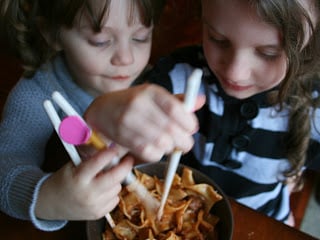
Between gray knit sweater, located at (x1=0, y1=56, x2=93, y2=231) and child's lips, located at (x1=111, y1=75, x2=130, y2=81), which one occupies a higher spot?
Result: child's lips, located at (x1=111, y1=75, x2=130, y2=81)

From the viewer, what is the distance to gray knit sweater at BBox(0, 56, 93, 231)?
0.61 meters

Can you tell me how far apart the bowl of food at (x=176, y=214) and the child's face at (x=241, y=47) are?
19 cm

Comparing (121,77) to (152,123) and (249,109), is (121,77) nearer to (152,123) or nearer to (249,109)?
(249,109)

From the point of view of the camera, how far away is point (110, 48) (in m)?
0.74

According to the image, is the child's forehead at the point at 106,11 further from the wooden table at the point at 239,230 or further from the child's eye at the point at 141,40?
the wooden table at the point at 239,230

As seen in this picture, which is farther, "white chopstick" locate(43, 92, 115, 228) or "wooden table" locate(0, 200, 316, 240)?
"wooden table" locate(0, 200, 316, 240)

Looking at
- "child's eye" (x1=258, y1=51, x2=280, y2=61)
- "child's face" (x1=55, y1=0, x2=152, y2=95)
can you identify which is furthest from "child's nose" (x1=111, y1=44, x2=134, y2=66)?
"child's eye" (x1=258, y1=51, x2=280, y2=61)

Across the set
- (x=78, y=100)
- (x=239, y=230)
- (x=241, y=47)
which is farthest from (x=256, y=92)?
(x=78, y=100)

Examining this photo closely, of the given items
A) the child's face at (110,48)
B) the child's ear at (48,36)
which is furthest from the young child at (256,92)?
the child's ear at (48,36)

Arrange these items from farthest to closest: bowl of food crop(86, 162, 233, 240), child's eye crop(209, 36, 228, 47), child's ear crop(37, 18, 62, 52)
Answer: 1. child's ear crop(37, 18, 62, 52)
2. child's eye crop(209, 36, 228, 47)
3. bowl of food crop(86, 162, 233, 240)

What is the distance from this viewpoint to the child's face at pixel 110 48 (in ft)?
2.26

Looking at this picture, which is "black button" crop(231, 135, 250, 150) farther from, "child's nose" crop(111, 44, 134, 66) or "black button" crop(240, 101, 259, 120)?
"child's nose" crop(111, 44, 134, 66)

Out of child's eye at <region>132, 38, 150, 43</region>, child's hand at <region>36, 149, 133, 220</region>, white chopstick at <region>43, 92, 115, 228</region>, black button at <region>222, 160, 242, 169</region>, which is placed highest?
white chopstick at <region>43, 92, 115, 228</region>

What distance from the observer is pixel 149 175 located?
61 centimetres
